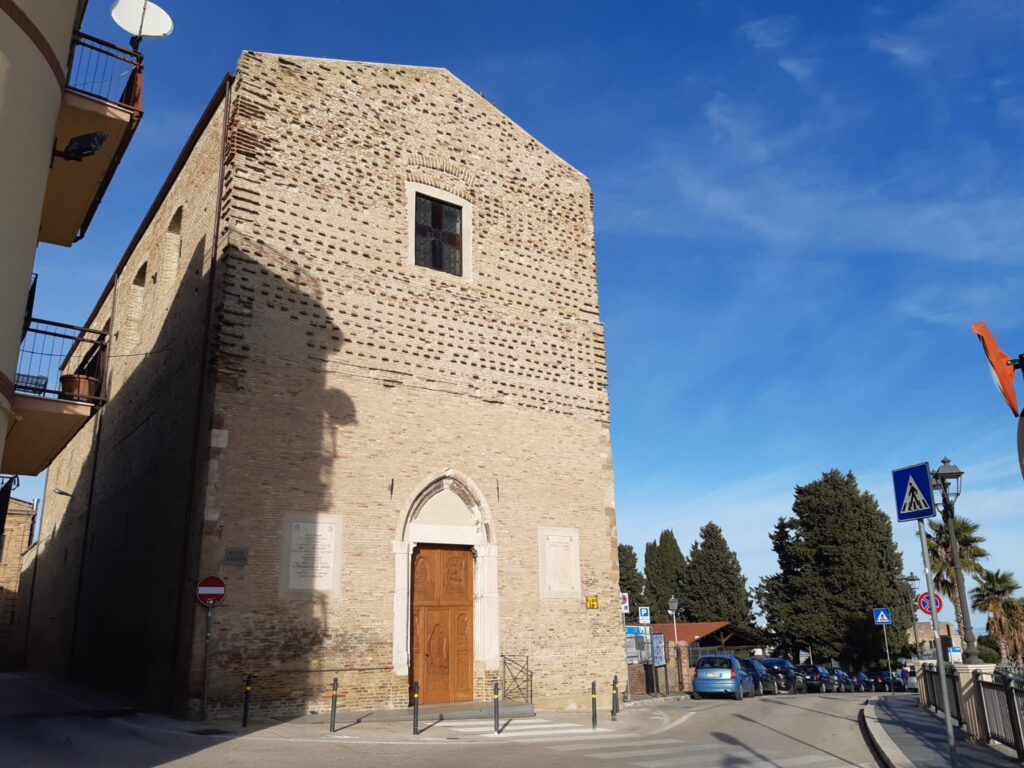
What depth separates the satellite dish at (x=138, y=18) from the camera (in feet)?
40.5

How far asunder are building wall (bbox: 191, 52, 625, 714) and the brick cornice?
637 cm

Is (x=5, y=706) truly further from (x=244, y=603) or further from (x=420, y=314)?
(x=420, y=314)

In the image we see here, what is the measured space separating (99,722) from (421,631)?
5893mm

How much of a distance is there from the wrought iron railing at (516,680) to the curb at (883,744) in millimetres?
6475

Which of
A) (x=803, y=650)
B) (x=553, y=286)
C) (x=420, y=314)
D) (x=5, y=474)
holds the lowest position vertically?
(x=803, y=650)

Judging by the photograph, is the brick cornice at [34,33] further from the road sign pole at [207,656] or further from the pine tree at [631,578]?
the pine tree at [631,578]

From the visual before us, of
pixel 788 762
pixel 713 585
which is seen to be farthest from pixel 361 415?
pixel 713 585

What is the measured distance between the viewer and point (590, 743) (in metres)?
11.9

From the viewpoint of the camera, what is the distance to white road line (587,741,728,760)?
1037 centimetres

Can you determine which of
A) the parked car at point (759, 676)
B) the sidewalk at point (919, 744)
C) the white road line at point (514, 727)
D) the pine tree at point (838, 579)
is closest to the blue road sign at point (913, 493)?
the sidewalk at point (919, 744)

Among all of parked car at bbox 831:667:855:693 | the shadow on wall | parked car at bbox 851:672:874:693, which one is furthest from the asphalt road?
parked car at bbox 851:672:874:693

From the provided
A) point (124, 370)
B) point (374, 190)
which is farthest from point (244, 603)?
point (124, 370)

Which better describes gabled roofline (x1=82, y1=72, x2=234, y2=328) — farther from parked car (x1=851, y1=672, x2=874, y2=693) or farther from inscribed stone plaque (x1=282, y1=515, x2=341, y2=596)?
parked car (x1=851, y1=672, x2=874, y2=693)

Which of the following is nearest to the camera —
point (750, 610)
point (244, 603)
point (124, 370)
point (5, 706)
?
point (244, 603)
